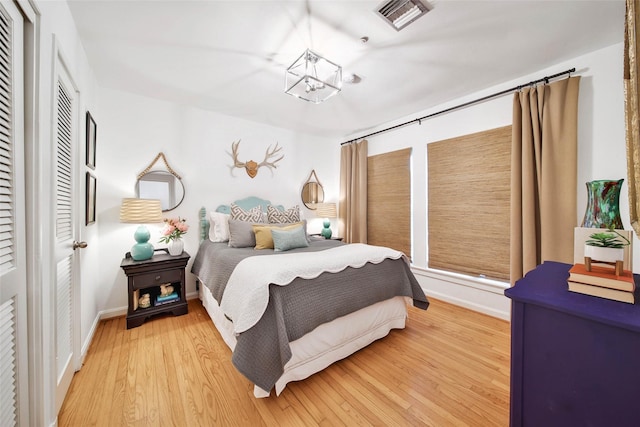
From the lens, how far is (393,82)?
8.42ft

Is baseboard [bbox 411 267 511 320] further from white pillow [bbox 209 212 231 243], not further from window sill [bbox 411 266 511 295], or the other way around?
white pillow [bbox 209 212 231 243]

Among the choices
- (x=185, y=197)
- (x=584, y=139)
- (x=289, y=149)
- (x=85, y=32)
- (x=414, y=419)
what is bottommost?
(x=414, y=419)

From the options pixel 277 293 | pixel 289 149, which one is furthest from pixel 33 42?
pixel 289 149

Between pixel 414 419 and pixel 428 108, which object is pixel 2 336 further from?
pixel 428 108

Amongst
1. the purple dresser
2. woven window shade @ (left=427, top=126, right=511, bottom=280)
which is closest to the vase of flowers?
the purple dresser

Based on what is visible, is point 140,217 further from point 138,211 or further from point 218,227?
point 218,227

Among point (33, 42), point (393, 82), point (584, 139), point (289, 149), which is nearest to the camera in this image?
point (33, 42)

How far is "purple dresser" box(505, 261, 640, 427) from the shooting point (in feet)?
2.04

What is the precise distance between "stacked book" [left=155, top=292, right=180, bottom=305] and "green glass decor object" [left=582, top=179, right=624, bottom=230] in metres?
3.33

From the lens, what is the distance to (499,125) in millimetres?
2646

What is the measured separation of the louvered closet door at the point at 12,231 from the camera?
2.95 ft

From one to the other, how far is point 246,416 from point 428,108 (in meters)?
3.72

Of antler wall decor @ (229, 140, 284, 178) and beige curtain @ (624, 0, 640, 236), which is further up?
antler wall decor @ (229, 140, 284, 178)

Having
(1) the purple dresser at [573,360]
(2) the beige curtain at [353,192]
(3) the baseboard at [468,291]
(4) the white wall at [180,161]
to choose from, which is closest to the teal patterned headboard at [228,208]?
(4) the white wall at [180,161]
